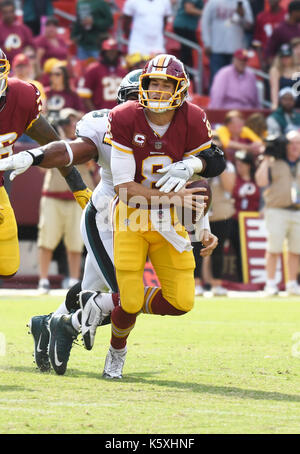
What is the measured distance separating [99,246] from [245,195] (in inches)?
238

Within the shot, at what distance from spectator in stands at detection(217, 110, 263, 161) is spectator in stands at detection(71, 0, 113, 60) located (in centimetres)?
225

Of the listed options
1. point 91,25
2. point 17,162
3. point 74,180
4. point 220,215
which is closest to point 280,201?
point 220,215

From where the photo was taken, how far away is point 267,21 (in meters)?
13.9

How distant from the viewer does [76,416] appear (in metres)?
4.19

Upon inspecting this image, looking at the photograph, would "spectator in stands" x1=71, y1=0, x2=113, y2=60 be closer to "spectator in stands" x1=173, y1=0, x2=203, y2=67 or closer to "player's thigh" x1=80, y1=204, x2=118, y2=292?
"spectator in stands" x1=173, y1=0, x2=203, y2=67

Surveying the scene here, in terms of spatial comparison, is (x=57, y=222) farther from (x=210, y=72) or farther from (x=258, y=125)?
(x=210, y=72)

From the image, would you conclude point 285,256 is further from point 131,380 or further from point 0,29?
point 131,380

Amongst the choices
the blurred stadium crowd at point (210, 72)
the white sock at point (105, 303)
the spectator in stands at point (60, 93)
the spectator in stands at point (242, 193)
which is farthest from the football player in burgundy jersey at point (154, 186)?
the spectator in stands at point (242, 193)

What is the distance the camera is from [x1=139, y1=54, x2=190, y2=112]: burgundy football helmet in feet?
16.7

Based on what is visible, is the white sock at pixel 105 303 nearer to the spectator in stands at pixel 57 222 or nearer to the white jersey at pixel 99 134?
the white jersey at pixel 99 134

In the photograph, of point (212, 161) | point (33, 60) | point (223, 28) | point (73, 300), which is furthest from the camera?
→ point (223, 28)

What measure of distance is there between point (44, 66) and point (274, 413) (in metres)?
8.51

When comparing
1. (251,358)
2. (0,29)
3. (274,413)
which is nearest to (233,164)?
(0,29)

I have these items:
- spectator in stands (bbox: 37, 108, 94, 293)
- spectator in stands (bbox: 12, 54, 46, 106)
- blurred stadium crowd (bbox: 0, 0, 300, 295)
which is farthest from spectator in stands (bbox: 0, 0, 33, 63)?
spectator in stands (bbox: 37, 108, 94, 293)
